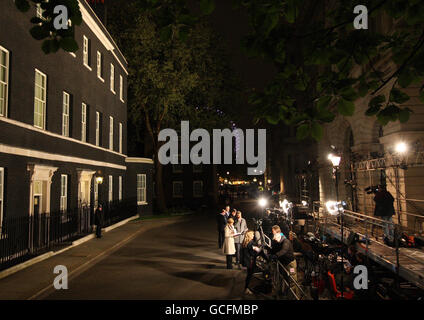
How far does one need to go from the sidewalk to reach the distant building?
7.14 feet

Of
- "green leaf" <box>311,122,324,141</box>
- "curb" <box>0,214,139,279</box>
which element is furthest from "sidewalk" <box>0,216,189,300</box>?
"green leaf" <box>311,122,324,141</box>

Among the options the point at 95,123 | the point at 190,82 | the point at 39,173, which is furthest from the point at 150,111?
the point at 39,173

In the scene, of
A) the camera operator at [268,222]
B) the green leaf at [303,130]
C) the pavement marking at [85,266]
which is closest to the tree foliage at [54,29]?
A: the green leaf at [303,130]

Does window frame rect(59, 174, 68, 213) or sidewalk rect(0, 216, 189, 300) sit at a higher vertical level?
window frame rect(59, 174, 68, 213)

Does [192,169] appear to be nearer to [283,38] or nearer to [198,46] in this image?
[198,46]

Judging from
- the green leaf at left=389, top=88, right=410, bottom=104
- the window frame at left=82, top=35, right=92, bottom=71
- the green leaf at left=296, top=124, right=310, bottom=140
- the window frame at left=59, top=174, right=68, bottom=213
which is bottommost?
the window frame at left=59, top=174, right=68, bottom=213

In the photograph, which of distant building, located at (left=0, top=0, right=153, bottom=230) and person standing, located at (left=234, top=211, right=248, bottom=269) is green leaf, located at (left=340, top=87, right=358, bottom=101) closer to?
person standing, located at (left=234, top=211, right=248, bottom=269)

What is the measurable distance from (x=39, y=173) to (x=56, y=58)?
5696mm

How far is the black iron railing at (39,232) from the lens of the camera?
11.3m

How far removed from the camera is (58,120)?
53.2ft

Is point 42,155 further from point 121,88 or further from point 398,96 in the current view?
point 121,88

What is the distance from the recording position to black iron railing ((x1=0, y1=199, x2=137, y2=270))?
11328 mm

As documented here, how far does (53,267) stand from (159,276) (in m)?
3.89

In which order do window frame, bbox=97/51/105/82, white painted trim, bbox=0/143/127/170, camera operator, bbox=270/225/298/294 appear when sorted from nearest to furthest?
camera operator, bbox=270/225/298/294 → white painted trim, bbox=0/143/127/170 → window frame, bbox=97/51/105/82
